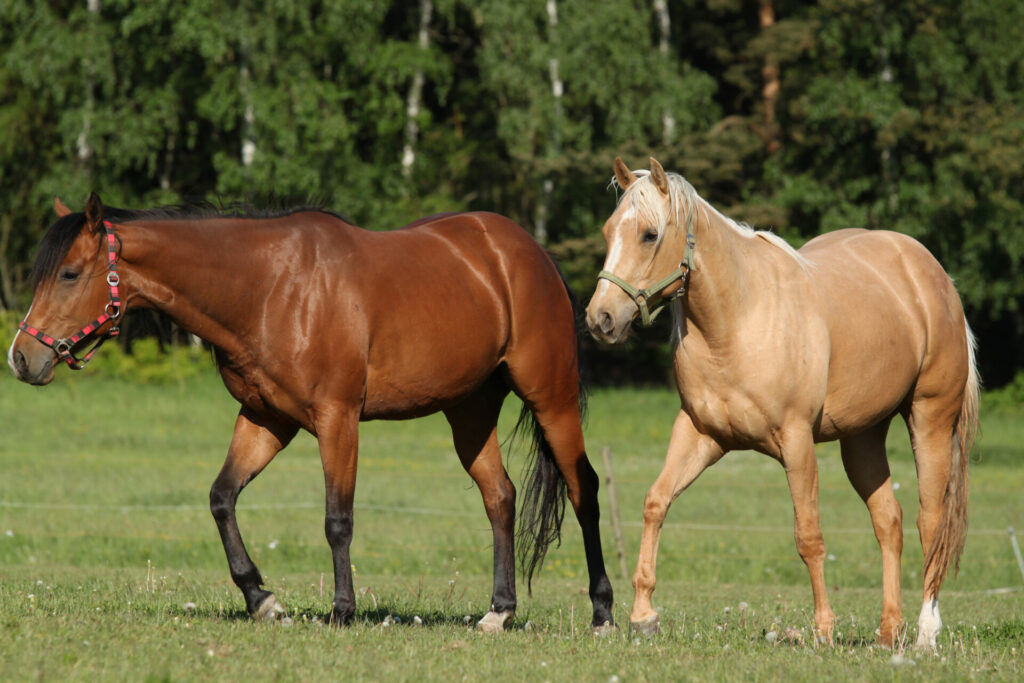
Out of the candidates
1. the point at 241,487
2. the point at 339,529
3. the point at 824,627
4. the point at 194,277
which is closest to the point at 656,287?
the point at 824,627

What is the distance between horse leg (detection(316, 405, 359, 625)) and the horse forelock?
61.3 inches

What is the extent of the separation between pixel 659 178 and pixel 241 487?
9.56 ft

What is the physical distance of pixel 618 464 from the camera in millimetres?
22469

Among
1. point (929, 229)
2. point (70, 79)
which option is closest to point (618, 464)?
point (929, 229)

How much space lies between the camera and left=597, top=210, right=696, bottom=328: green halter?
601 centimetres

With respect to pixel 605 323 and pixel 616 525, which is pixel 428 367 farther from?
pixel 616 525

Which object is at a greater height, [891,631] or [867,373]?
[867,373]

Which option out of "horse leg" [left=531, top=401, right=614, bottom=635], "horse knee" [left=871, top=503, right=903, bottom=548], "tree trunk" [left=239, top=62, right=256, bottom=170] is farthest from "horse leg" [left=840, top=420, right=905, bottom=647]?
"tree trunk" [left=239, top=62, right=256, bottom=170]

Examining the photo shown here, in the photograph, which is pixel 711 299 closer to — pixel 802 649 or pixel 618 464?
pixel 802 649

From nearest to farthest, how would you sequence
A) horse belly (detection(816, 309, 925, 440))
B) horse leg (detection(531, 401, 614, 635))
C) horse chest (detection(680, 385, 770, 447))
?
horse chest (detection(680, 385, 770, 447)), horse belly (detection(816, 309, 925, 440)), horse leg (detection(531, 401, 614, 635))

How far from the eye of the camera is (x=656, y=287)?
611cm

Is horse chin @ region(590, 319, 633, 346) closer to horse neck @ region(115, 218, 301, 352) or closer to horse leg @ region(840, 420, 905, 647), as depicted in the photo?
horse neck @ region(115, 218, 301, 352)

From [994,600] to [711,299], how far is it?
6585mm

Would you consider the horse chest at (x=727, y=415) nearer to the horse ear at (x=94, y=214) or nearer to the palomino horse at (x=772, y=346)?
the palomino horse at (x=772, y=346)
